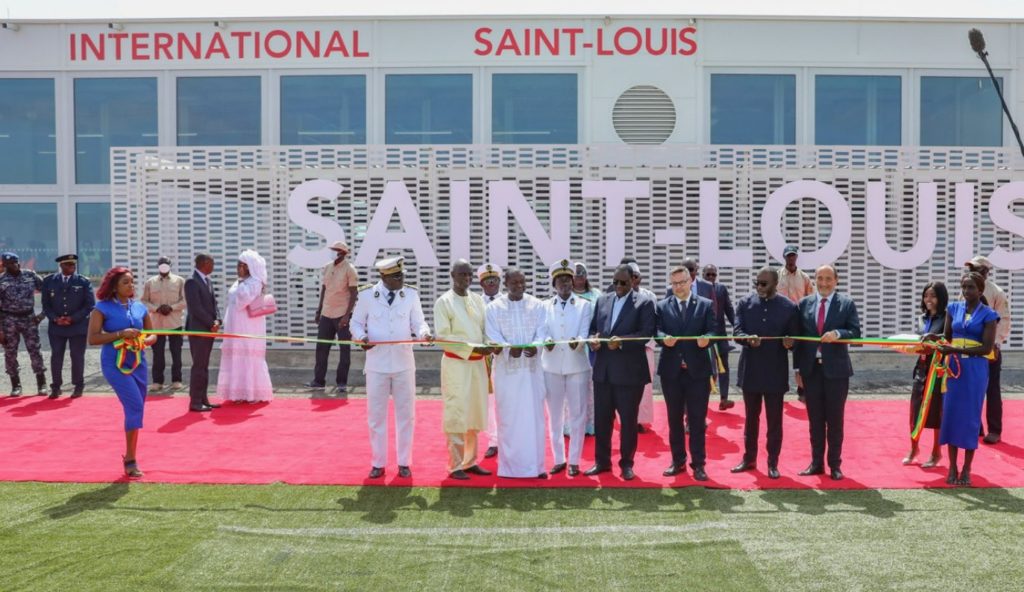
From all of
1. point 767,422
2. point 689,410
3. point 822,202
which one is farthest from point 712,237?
point 689,410

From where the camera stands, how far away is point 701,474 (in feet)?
22.4

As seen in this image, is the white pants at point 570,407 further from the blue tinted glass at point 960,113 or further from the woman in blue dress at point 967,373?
the blue tinted glass at point 960,113

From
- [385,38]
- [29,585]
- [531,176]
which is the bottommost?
[29,585]

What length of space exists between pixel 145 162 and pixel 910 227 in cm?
1265

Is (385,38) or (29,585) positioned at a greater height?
(385,38)

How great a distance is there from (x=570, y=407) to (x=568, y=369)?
0.33m

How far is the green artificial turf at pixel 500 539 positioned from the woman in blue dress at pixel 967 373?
1.28 ft

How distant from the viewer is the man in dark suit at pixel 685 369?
697cm

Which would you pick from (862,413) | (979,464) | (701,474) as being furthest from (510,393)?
(862,413)

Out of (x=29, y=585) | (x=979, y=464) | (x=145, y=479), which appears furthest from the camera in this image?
(x=979, y=464)

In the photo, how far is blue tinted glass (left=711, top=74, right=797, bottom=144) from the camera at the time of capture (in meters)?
18.1

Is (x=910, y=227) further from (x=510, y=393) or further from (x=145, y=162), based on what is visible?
(x=145, y=162)

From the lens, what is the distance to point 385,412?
704 cm

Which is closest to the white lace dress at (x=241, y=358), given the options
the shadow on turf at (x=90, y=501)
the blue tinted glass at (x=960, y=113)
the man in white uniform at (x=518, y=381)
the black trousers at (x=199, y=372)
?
the black trousers at (x=199, y=372)
